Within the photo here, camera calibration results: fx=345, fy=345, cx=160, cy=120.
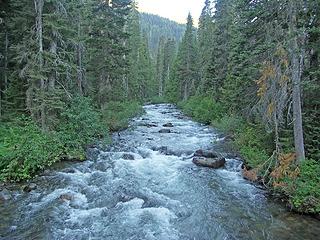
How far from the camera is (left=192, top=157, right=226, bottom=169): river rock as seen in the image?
17.4 meters

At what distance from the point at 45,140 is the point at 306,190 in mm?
11732

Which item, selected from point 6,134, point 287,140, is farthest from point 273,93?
point 6,134

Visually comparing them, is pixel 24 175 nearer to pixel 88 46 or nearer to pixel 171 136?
pixel 171 136

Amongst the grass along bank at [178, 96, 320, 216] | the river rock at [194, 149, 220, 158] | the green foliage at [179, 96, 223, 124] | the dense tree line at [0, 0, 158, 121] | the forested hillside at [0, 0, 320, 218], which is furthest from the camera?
the green foliage at [179, 96, 223, 124]

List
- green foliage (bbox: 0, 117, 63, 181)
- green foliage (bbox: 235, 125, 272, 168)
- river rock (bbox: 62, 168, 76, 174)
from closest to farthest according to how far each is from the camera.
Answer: green foliage (bbox: 0, 117, 63, 181) → green foliage (bbox: 235, 125, 272, 168) → river rock (bbox: 62, 168, 76, 174)

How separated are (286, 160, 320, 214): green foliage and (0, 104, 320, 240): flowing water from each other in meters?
0.39

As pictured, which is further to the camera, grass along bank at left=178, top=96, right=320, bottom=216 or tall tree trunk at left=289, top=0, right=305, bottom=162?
tall tree trunk at left=289, top=0, right=305, bottom=162

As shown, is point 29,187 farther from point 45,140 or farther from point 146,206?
point 146,206

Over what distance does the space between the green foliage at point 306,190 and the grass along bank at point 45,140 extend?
1049 centimetres

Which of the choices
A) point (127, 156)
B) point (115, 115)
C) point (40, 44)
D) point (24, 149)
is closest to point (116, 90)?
point (115, 115)

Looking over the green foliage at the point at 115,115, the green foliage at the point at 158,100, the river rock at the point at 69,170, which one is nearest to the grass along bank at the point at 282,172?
the river rock at the point at 69,170

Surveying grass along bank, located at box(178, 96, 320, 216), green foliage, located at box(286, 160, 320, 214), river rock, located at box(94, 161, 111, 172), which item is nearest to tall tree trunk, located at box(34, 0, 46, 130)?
river rock, located at box(94, 161, 111, 172)

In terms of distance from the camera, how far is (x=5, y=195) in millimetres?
12648

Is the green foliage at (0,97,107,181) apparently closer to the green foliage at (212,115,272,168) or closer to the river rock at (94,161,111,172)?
the river rock at (94,161,111,172)
